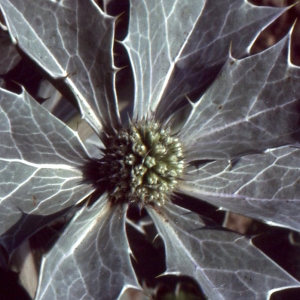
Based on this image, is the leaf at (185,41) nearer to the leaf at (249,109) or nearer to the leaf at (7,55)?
the leaf at (249,109)

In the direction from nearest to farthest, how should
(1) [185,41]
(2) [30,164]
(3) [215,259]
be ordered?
(2) [30,164] < (3) [215,259] < (1) [185,41]

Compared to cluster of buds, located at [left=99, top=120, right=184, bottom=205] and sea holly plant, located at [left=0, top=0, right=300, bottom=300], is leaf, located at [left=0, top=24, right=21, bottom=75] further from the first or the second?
cluster of buds, located at [left=99, top=120, right=184, bottom=205]

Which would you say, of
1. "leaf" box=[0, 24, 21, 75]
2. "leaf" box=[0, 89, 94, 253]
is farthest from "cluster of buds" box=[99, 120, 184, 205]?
"leaf" box=[0, 24, 21, 75]

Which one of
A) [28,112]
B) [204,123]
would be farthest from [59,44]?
[204,123]

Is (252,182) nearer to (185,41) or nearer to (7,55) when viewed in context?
(185,41)

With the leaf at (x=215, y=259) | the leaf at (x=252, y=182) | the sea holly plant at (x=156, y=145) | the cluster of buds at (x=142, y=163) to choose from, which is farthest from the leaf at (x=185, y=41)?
the leaf at (x=215, y=259)

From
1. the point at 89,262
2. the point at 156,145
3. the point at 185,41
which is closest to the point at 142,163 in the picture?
the point at 156,145

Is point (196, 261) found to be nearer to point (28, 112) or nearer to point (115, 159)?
point (115, 159)
